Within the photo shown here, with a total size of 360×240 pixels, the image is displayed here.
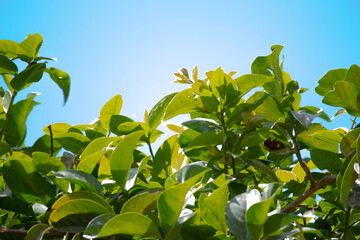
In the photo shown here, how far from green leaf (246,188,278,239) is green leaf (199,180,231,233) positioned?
0.18ft

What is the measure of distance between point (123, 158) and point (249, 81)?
0.36 metres

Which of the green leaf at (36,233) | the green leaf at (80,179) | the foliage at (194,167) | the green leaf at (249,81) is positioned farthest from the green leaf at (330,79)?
the green leaf at (36,233)

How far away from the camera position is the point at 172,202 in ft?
1.78

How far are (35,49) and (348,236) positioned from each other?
2.77 ft

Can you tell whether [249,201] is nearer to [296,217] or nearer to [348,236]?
[296,217]

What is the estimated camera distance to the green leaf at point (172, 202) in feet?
1.75

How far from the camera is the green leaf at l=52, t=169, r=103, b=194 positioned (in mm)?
649

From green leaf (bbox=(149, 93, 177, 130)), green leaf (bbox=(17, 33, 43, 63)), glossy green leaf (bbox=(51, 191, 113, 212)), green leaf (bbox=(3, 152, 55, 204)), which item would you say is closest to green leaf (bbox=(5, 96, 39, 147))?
green leaf (bbox=(17, 33, 43, 63))

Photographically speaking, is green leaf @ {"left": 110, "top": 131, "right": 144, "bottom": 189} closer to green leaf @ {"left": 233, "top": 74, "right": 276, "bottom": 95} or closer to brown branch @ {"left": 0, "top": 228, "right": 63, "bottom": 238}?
brown branch @ {"left": 0, "top": 228, "right": 63, "bottom": 238}

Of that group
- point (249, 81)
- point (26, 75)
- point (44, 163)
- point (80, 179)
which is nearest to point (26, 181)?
point (44, 163)

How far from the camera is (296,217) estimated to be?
0.55m

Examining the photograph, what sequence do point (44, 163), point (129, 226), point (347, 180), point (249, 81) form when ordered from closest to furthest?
point (129, 226)
point (347, 180)
point (44, 163)
point (249, 81)

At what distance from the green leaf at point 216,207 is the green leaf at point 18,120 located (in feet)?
1.95

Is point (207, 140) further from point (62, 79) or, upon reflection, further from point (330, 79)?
point (62, 79)
